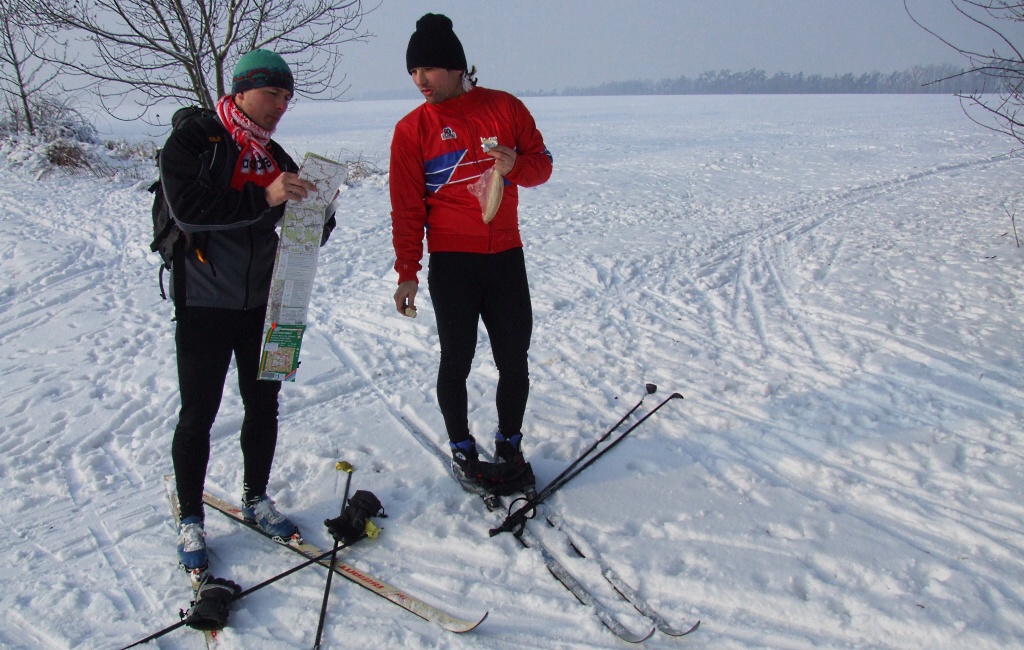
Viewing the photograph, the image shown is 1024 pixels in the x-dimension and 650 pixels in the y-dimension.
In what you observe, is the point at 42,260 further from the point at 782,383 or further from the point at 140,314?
the point at 782,383

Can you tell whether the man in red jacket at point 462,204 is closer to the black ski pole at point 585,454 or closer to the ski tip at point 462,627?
the black ski pole at point 585,454

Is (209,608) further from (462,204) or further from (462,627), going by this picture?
(462,204)

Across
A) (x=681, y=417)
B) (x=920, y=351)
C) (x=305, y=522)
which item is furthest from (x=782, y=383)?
(x=305, y=522)

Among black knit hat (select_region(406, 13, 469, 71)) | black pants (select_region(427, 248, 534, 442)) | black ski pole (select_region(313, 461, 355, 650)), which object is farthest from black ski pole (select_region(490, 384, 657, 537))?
black knit hat (select_region(406, 13, 469, 71))

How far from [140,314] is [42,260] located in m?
2.97

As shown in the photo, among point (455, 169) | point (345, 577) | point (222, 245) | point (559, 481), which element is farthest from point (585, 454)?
point (222, 245)

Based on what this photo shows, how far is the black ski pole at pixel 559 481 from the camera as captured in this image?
9.14ft

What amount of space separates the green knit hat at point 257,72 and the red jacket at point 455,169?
531 mm

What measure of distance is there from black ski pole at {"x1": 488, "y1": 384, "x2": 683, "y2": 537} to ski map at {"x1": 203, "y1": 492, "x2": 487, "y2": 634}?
479 mm

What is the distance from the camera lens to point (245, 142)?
2.36 m

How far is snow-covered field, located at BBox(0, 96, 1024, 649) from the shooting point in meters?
2.35

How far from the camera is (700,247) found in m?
7.71

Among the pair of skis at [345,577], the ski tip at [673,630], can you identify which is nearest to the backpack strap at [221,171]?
the pair of skis at [345,577]

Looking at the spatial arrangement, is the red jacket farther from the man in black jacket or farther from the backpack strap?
the backpack strap
